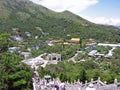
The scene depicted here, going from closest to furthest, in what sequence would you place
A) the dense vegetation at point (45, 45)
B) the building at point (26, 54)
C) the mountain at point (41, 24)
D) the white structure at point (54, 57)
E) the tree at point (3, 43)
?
1. the dense vegetation at point (45, 45)
2. the tree at point (3, 43)
3. the white structure at point (54, 57)
4. the building at point (26, 54)
5. the mountain at point (41, 24)

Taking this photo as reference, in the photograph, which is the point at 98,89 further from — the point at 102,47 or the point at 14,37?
the point at 14,37

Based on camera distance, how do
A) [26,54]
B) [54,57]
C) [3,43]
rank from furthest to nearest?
[26,54]
[54,57]
[3,43]

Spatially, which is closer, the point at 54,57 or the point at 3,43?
the point at 3,43

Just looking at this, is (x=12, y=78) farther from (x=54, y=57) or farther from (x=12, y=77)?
(x=54, y=57)

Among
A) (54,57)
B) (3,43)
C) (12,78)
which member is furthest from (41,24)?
(12,78)

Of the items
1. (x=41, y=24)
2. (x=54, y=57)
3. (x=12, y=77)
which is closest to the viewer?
(x=12, y=77)

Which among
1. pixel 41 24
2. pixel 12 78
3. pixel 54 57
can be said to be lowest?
pixel 54 57

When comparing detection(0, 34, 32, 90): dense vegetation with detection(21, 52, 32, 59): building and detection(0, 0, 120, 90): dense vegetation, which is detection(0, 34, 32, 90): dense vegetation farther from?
detection(21, 52, 32, 59): building

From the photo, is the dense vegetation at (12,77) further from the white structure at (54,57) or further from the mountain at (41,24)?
the mountain at (41,24)

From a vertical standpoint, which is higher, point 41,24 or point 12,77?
point 41,24

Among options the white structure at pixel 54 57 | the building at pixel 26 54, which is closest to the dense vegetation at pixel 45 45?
the white structure at pixel 54 57
